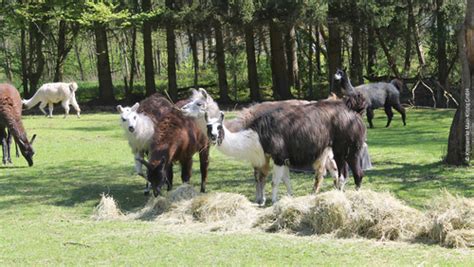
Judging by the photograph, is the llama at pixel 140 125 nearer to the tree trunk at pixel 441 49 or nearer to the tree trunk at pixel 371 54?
the tree trunk at pixel 441 49

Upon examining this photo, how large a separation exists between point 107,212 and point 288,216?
105 inches

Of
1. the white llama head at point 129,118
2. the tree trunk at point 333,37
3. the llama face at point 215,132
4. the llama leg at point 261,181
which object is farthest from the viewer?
the tree trunk at point 333,37

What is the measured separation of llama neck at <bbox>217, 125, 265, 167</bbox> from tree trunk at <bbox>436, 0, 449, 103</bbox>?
71.7 ft

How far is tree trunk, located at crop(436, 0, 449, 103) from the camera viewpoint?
2953cm

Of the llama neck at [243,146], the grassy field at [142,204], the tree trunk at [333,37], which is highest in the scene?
the tree trunk at [333,37]

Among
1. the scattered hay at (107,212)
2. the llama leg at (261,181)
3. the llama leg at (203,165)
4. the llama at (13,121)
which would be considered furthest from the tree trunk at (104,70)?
the llama leg at (261,181)

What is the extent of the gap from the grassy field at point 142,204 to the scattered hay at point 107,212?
16 cm

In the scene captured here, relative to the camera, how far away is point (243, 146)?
360 inches

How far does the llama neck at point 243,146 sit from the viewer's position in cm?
909

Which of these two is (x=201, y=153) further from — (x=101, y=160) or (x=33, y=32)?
(x=33, y=32)

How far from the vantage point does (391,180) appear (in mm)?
11016

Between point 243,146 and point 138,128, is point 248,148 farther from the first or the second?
point 138,128

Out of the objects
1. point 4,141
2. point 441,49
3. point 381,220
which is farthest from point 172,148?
point 441,49

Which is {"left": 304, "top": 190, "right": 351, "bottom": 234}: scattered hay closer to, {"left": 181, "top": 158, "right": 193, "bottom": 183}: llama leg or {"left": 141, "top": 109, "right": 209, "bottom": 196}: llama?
{"left": 141, "top": 109, "right": 209, "bottom": 196}: llama
